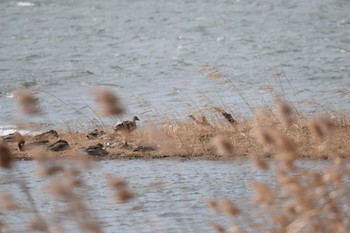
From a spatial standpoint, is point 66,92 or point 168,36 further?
point 168,36

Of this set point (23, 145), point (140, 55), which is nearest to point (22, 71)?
point (140, 55)

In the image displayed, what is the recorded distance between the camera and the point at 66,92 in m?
31.6

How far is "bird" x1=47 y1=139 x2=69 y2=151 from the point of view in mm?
15256

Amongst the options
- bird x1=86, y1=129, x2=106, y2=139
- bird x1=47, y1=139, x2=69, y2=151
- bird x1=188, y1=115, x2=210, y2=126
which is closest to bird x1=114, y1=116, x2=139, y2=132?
bird x1=86, y1=129, x2=106, y2=139

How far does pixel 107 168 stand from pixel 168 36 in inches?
1450

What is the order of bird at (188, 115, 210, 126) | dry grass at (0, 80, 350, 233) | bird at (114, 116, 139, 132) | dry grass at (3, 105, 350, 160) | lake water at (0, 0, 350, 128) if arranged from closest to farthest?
1. dry grass at (0, 80, 350, 233)
2. dry grass at (3, 105, 350, 160)
3. bird at (188, 115, 210, 126)
4. bird at (114, 116, 139, 132)
5. lake water at (0, 0, 350, 128)

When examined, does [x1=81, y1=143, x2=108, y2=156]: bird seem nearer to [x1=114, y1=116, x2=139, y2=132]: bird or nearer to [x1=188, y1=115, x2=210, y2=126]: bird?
[x1=114, y1=116, x2=139, y2=132]: bird

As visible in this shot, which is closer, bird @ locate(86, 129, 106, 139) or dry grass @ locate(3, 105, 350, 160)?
dry grass @ locate(3, 105, 350, 160)

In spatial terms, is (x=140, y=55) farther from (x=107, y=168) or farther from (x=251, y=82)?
(x=107, y=168)

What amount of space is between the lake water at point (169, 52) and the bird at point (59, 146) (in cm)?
522

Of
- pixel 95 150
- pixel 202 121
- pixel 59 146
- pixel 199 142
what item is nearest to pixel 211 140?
pixel 199 142

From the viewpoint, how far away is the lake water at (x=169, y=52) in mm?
27078

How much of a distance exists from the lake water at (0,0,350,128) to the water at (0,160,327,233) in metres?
7.08

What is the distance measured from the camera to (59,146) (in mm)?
15344
